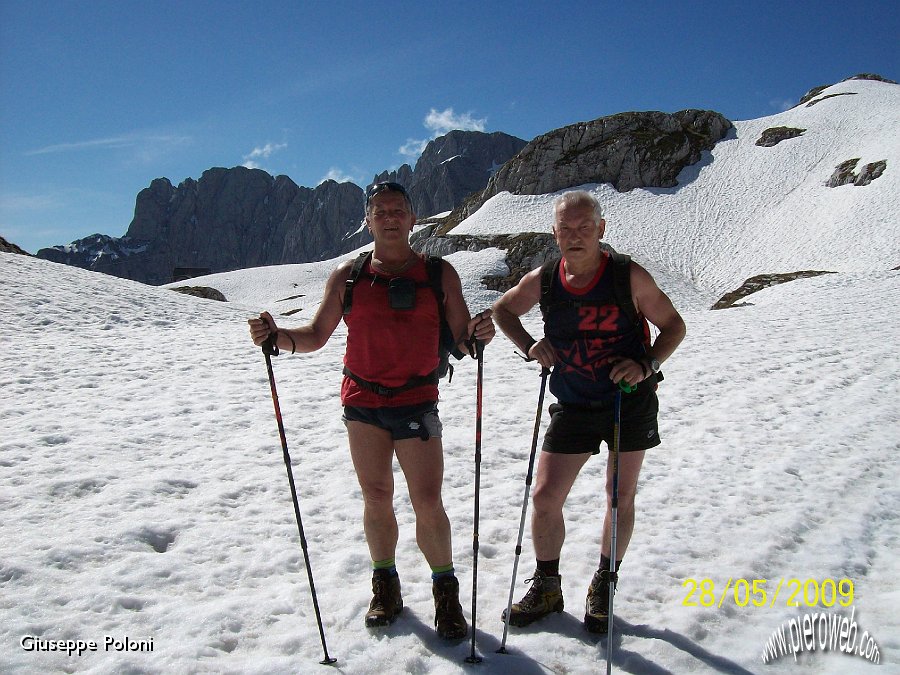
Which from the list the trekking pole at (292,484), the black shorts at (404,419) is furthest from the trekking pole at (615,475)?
the trekking pole at (292,484)

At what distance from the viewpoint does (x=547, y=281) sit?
13.5 ft

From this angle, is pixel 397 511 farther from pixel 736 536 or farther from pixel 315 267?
pixel 315 267

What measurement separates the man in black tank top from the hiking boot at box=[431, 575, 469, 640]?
1.09 feet

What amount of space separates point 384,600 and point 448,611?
1.76 feet

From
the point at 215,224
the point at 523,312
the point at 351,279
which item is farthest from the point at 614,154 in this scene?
the point at 215,224

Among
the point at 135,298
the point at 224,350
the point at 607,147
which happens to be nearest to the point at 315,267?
the point at 607,147

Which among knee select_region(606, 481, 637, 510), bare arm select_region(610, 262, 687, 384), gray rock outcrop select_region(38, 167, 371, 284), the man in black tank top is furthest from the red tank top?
gray rock outcrop select_region(38, 167, 371, 284)

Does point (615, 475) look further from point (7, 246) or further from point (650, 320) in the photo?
point (7, 246)

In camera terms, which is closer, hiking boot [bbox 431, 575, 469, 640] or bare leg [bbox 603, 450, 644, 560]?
hiking boot [bbox 431, 575, 469, 640]

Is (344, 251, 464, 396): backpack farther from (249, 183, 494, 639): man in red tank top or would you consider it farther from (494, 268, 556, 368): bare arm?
(494, 268, 556, 368): bare arm

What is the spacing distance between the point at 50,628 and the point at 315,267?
6115cm

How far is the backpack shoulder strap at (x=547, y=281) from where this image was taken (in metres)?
4.08

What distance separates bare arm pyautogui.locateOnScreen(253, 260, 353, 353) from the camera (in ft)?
13.5
